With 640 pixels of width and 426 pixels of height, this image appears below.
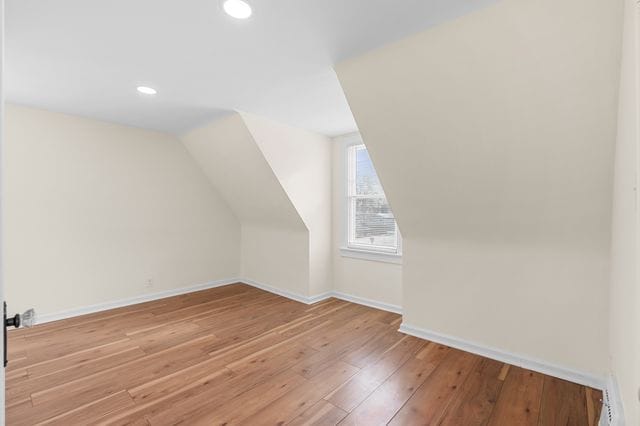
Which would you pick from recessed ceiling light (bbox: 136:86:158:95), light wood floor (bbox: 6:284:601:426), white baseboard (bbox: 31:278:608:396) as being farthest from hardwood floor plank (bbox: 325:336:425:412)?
recessed ceiling light (bbox: 136:86:158:95)

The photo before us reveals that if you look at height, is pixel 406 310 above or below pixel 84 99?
below

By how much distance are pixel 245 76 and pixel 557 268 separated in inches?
109

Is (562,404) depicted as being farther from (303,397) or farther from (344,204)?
(344,204)

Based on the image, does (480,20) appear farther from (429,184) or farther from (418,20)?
(429,184)

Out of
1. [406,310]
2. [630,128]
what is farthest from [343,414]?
[630,128]

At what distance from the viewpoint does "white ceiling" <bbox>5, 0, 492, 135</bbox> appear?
1509mm

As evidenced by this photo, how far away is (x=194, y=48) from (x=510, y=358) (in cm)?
A: 326

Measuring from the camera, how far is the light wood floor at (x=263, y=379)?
69.9 inches

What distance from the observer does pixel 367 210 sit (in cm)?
382

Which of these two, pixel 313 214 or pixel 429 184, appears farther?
pixel 313 214

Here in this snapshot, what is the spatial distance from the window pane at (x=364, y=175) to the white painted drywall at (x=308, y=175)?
0.42 metres

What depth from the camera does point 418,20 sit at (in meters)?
1.56

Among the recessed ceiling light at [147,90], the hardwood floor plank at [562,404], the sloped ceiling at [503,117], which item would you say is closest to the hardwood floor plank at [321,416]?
the hardwood floor plank at [562,404]

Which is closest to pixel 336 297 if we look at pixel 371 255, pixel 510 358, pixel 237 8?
pixel 371 255
